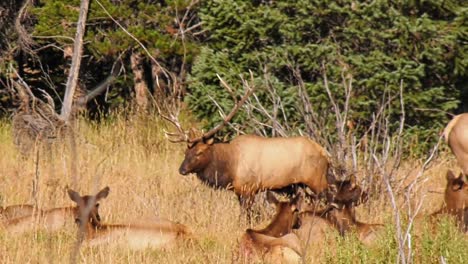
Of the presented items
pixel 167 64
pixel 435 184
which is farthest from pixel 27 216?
pixel 167 64

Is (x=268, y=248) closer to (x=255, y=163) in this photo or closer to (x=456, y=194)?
(x=456, y=194)

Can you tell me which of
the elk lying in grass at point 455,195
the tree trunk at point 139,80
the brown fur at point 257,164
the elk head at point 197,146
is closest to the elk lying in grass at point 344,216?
the elk lying in grass at point 455,195

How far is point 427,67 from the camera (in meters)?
13.5

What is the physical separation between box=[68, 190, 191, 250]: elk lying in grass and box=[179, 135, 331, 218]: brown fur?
7.18 feet

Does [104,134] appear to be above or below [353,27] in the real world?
below

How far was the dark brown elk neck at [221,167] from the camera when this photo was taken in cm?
1027

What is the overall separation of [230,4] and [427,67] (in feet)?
8.12

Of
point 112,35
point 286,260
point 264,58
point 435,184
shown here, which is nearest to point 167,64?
point 112,35

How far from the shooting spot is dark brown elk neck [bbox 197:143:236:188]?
1027cm

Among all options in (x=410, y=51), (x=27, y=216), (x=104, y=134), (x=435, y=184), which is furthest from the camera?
(x=104, y=134)

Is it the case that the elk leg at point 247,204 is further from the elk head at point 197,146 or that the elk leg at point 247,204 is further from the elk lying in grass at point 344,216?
the elk lying in grass at point 344,216

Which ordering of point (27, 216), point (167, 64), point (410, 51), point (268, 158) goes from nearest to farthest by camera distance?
point (27, 216)
point (268, 158)
point (410, 51)
point (167, 64)

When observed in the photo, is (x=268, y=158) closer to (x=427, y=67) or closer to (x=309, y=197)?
(x=309, y=197)

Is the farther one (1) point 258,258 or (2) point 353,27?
(2) point 353,27
